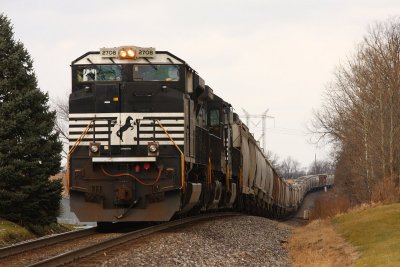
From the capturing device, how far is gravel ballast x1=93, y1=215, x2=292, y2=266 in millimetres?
10641

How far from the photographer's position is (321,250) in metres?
15.4

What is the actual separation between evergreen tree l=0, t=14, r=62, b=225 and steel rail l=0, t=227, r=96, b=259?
15.1 ft

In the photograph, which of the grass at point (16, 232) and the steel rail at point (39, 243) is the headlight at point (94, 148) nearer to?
the steel rail at point (39, 243)

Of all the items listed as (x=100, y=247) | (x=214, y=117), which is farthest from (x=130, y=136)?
(x=214, y=117)

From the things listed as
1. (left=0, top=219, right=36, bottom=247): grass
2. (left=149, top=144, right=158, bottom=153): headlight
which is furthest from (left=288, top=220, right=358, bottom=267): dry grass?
(left=0, top=219, right=36, bottom=247): grass

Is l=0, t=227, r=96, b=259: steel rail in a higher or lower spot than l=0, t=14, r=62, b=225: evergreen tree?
lower

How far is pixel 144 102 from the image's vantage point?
15062 mm

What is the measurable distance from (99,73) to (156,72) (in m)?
1.37

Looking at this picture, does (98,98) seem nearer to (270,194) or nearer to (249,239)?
(249,239)

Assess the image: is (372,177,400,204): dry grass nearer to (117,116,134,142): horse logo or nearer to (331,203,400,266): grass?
(331,203,400,266): grass

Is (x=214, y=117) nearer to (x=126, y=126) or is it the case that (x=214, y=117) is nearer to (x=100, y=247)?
(x=126, y=126)

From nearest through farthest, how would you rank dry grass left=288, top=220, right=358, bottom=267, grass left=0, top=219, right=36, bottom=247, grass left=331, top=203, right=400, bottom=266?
1. grass left=331, top=203, right=400, bottom=266
2. dry grass left=288, top=220, right=358, bottom=267
3. grass left=0, top=219, right=36, bottom=247

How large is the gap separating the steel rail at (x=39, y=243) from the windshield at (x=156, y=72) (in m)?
3.87

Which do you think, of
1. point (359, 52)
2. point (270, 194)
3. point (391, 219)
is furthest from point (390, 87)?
point (391, 219)
